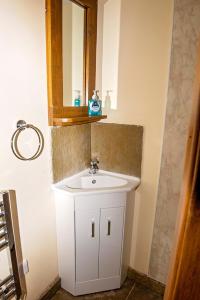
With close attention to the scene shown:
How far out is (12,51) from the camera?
1.07m

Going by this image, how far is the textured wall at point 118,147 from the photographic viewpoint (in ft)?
5.18

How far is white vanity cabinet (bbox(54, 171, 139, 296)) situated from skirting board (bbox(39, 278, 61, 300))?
40 millimetres

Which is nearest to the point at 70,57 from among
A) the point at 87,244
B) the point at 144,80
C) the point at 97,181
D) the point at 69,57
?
the point at 69,57

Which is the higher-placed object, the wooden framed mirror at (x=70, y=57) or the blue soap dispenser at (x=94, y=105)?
the wooden framed mirror at (x=70, y=57)

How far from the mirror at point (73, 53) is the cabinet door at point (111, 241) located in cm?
84

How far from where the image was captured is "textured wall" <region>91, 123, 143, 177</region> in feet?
5.18

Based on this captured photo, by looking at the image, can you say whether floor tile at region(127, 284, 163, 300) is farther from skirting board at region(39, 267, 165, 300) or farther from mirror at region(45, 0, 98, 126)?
mirror at region(45, 0, 98, 126)

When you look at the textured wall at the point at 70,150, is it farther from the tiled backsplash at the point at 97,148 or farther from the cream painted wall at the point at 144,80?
the cream painted wall at the point at 144,80

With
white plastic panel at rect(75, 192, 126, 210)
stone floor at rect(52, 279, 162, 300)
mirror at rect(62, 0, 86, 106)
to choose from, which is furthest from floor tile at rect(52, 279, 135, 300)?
mirror at rect(62, 0, 86, 106)

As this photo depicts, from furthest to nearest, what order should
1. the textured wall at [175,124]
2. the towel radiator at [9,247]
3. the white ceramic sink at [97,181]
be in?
the white ceramic sink at [97,181], the textured wall at [175,124], the towel radiator at [9,247]

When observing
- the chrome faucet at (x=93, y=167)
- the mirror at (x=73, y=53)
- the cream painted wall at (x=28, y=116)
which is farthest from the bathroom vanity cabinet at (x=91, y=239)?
the mirror at (x=73, y=53)

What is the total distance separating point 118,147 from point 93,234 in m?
0.68

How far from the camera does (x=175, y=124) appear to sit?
1362 mm

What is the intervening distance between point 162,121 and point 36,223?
1.09m
